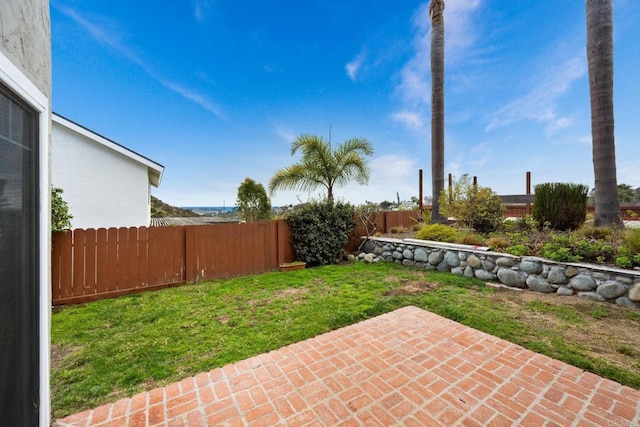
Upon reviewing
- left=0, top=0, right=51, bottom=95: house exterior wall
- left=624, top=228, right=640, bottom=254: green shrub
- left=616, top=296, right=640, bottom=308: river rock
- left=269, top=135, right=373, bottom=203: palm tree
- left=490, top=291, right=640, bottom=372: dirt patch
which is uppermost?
left=269, top=135, right=373, bottom=203: palm tree

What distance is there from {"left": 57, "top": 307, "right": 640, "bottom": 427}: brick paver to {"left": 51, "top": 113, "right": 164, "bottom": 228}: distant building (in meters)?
7.83

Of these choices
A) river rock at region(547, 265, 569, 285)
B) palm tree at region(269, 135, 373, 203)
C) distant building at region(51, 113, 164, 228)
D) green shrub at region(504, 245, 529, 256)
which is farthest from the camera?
palm tree at region(269, 135, 373, 203)

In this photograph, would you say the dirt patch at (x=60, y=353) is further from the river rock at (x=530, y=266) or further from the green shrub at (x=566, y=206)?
the green shrub at (x=566, y=206)

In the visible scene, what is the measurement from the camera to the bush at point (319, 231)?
6992 mm

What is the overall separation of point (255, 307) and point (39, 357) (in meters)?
2.69

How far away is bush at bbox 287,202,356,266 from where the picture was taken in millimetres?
6992

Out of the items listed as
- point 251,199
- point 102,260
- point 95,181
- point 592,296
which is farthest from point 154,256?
point 251,199

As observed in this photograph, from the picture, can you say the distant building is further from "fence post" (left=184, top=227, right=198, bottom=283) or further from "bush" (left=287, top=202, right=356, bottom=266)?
"bush" (left=287, top=202, right=356, bottom=266)

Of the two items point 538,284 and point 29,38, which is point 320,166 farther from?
point 29,38

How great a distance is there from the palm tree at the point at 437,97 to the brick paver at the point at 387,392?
6.12 meters

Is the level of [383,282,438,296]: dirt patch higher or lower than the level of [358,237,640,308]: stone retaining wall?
lower

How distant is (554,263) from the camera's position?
4500 mm

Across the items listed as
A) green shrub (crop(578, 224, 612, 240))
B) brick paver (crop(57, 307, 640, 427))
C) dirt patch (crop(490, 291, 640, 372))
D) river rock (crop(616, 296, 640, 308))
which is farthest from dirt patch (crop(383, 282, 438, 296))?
green shrub (crop(578, 224, 612, 240))

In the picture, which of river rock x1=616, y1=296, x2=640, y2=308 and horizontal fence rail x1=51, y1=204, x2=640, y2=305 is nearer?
river rock x1=616, y1=296, x2=640, y2=308
